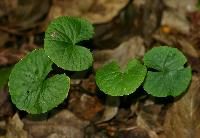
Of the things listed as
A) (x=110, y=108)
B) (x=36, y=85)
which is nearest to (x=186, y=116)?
(x=110, y=108)

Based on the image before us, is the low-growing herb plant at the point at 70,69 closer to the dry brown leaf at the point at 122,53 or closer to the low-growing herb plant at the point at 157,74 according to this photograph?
the low-growing herb plant at the point at 157,74

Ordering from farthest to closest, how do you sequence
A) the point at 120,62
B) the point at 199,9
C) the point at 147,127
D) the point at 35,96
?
1. the point at 199,9
2. the point at 120,62
3. the point at 147,127
4. the point at 35,96

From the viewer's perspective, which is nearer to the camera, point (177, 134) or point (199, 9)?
point (177, 134)

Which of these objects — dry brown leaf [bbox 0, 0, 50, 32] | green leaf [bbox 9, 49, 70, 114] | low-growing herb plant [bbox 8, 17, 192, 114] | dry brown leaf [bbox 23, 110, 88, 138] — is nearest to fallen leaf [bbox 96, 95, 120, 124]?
dry brown leaf [bbox 23, 110, 88, 138]

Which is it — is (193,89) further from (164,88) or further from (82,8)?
(82,8)

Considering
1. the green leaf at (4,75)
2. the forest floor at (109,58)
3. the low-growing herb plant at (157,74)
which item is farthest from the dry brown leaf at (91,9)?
the low-growing herb plant at (157,74)

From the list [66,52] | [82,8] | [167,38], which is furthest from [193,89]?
[82,8]
